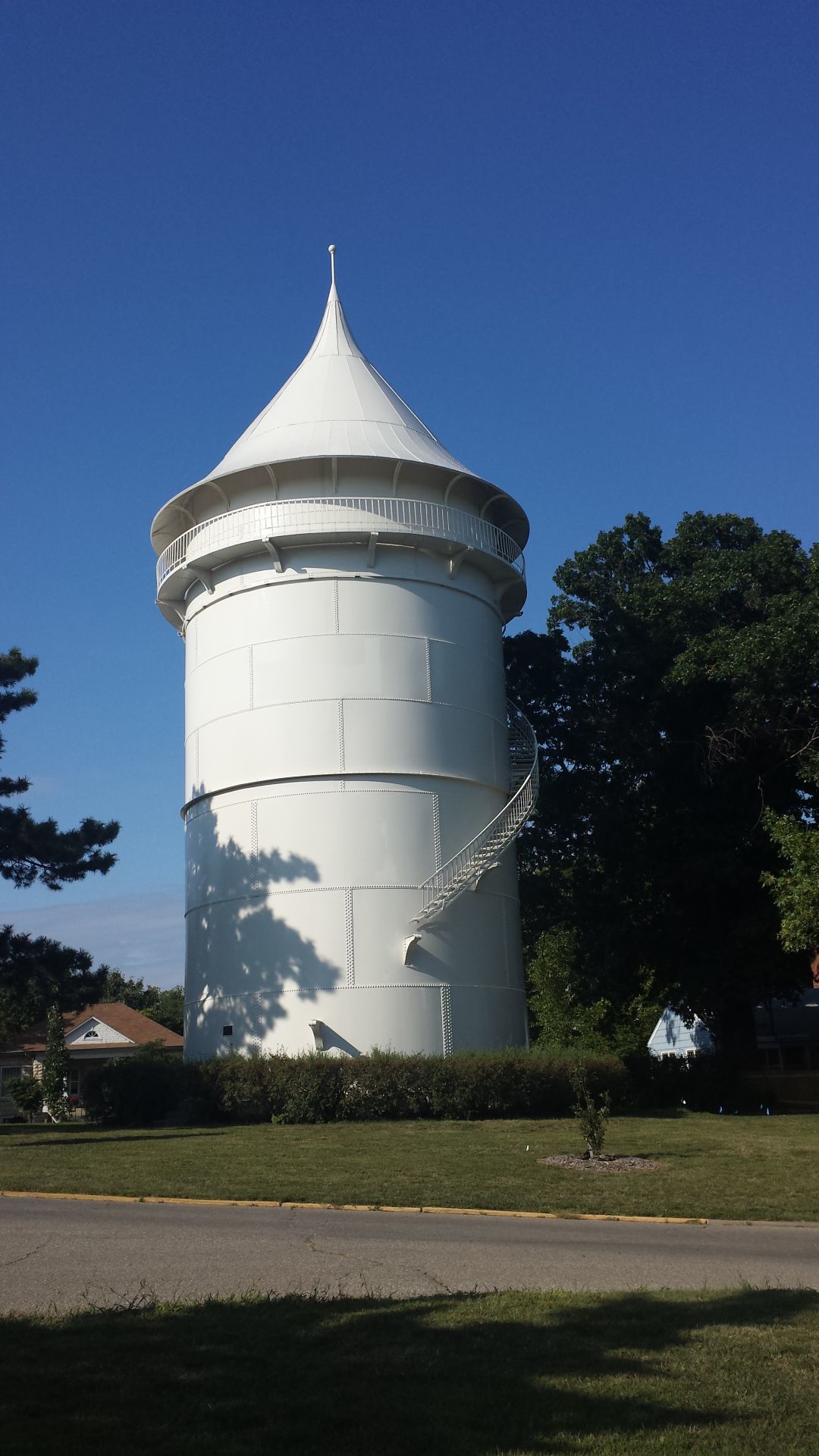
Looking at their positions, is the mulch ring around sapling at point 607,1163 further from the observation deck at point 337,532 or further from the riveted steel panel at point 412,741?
the observation deck at point 337,532

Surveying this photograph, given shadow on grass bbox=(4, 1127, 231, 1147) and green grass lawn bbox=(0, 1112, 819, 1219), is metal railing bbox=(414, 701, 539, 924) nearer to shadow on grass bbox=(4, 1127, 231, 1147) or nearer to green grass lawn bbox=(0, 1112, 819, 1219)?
green grass lawn bbox=(0, 1112, 819, 1219)

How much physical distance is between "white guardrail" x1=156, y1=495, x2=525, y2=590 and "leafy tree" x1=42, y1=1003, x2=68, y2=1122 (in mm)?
12060

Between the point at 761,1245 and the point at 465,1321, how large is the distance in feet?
14.3

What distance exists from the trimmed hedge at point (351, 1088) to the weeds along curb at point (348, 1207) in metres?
9.26

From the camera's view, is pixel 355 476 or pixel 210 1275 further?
pixel 355 476

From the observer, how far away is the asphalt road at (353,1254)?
8562 millimetres

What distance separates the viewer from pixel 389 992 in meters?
26.0

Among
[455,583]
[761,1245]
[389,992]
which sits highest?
[455,583]

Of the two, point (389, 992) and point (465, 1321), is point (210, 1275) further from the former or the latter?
point (389, 992)

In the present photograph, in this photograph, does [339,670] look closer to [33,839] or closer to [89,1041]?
[33,839]

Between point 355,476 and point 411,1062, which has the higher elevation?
point 355,476

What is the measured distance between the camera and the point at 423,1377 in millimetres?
6070

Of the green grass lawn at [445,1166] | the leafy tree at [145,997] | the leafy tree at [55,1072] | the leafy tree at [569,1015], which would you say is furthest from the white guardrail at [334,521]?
the leafy tree at [145,997]

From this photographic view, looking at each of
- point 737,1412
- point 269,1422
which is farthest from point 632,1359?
point 269,1422
